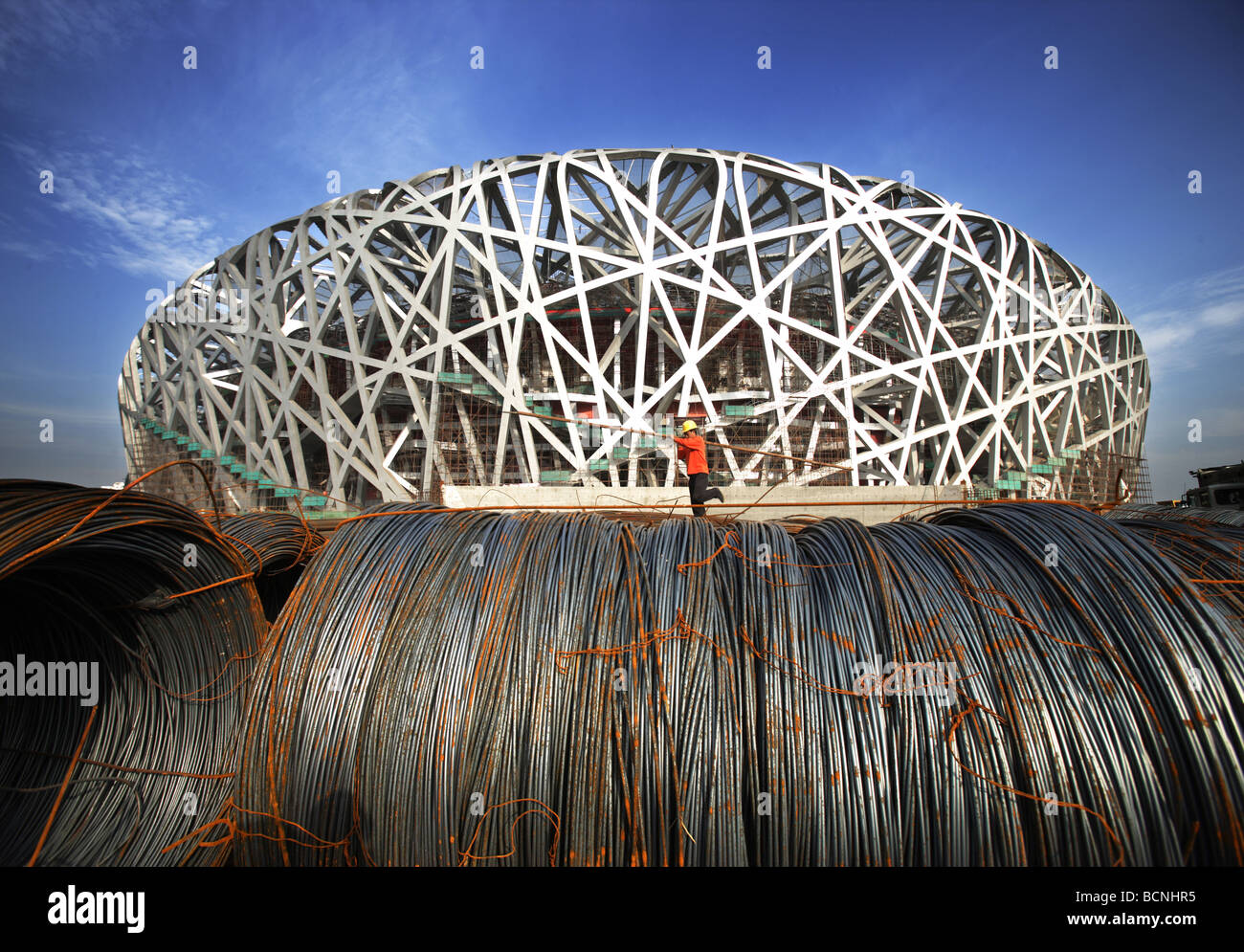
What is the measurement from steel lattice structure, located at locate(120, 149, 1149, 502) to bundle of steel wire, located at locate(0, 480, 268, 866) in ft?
49.2

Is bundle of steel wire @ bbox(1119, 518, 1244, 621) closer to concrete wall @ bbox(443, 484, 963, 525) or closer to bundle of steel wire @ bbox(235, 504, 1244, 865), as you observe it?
bundle of steel wire @ bbox(235, 504, 1244, 865)

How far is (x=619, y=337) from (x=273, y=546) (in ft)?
57.1

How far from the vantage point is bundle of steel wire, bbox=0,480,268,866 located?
3.20 metres

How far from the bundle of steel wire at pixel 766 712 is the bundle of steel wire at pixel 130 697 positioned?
2.77 feet

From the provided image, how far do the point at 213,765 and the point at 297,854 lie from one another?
145 centimetres

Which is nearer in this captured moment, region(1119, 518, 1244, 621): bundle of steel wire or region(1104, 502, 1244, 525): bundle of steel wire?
region(1119, 518, 1244, 621): bundle of steel wire

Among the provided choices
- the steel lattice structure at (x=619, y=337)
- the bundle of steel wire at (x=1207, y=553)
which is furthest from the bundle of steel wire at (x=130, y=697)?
the steel lattice structure at (x=619, y=337)

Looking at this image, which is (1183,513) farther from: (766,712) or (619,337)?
(619,337)

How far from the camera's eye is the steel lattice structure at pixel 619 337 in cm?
1991

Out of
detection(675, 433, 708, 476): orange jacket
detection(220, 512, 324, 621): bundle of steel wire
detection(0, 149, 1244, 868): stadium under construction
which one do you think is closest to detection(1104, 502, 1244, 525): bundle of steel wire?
detection(0, 149, 1244, 868): stadium under construction

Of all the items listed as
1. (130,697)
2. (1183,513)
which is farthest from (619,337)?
(130,697)

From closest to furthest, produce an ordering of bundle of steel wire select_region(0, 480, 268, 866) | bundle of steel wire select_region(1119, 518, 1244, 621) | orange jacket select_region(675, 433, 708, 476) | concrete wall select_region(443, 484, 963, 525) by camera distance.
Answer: bundle of steel wire select_region(1119, 518, 1244, 621) → bundle of steel wire select_region(0, 480, 268, 866) → orange jacket select_region(675, 433, 708, 476) → concrete wall select_region(443, 484, 963, 525)
